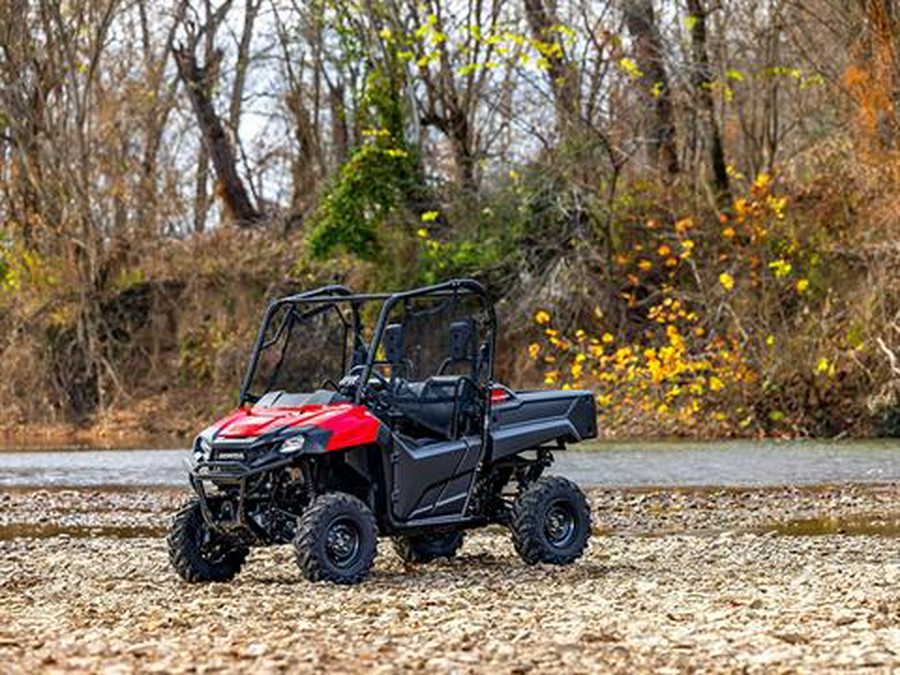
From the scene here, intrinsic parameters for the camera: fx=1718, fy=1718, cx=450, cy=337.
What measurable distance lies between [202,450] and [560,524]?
2790mm

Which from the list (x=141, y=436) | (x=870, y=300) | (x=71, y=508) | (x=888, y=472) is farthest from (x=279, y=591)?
(x=141, y=436)

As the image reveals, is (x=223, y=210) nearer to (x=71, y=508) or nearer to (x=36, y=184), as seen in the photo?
(x=36, y=184)

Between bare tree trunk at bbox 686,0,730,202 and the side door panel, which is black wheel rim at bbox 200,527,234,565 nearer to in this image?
the side door panel

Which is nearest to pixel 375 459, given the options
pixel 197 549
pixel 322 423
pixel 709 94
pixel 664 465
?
pixel 322 423

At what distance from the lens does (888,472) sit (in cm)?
2180

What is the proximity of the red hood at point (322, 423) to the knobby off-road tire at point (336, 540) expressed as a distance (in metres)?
0.41

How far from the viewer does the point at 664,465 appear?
24.0 meters

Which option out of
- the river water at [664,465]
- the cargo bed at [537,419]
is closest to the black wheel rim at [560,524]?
the cargo bed at [537,419]

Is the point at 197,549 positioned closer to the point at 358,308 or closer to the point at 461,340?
the point at 358,308

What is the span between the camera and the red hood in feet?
38.7

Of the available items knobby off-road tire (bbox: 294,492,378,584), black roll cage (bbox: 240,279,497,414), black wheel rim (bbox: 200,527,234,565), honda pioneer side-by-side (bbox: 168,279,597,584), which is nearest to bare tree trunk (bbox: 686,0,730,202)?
honda pioneer side-by-side (bbox: 168,279,597,584)

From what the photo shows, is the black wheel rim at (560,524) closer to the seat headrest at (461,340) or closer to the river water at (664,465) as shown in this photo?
the seat headrest at (461,340)

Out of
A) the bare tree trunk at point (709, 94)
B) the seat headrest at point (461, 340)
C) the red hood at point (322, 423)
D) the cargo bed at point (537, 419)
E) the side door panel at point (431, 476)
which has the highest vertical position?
the bare tree trunk at point (709, 94)

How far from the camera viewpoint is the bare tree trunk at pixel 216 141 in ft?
139
